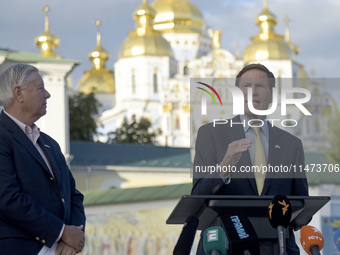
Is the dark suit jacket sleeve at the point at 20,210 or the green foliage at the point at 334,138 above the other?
the green foliage at the point at 334,138

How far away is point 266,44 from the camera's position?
66.2 m

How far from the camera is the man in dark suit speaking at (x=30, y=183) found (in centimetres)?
423

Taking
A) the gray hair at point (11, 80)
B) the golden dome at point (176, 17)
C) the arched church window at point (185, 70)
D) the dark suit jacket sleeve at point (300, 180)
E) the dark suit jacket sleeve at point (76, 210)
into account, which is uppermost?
the golden dome at point (176, 17)

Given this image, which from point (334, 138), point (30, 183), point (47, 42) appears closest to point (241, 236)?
point (30, 183)

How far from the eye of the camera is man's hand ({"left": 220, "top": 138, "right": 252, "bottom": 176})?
4.04 metres

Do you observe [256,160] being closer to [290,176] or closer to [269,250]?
[290,176]

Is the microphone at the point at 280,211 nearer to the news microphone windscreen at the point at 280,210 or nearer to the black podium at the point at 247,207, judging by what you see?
the news microphone windscreen at the point at 280,210

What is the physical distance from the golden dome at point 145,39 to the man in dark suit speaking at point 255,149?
64.4 metres

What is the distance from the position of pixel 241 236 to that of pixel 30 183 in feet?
3.19

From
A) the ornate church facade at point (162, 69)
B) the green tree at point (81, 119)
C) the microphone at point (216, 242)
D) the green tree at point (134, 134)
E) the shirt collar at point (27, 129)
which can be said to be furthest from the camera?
the ornate church facade at point (162, 69)

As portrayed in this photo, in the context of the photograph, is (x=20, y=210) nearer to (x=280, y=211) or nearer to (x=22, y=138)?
(x=22, y=138)

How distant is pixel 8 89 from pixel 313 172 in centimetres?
130

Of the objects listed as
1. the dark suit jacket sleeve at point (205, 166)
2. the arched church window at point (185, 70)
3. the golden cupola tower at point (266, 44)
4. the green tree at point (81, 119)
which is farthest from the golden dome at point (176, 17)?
the dark suit jacket sleeve at point (205, 166)

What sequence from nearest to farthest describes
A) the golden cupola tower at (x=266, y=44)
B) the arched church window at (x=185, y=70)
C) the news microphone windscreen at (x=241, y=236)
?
the news microphone windscreen at (x=241, y=236)
the golden cupola tower at (x=266, y=44)
the arched church window at (x=185, y=70)
